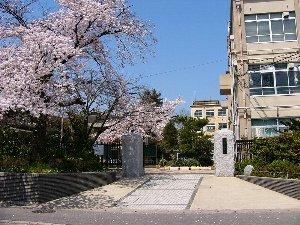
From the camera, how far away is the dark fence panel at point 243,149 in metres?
21.6

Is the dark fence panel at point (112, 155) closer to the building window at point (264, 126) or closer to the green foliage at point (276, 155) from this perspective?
the green foliage at point (276, 155)

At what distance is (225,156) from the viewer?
20.6 m

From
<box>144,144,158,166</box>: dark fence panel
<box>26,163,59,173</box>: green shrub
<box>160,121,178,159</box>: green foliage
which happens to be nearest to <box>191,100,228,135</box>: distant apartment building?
<box>160,121,178,159</box>: green foliage

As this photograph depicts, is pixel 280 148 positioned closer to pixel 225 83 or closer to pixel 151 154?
pixel 225 83

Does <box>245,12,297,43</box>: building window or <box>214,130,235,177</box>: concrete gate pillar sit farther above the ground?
<box>245,12,297,43</box>: building window

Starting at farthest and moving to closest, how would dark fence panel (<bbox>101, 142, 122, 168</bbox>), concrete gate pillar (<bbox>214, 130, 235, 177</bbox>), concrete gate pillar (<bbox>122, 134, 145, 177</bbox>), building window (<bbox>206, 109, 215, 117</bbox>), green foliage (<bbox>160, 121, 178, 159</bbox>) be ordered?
building window (<bbox>206, 109, 215, 117</bbox>)
green foliage (<bbox>160, 121, 178, 159</bbox>)
dark fence panel (<bbox>101, 142, 122, 168</bbox>)
concrete gate pillar (<bbox>214, 130, 235, 177</bbox>)
concrete gate pillar (<bbox>122, 134, 145, 177</bbox>)

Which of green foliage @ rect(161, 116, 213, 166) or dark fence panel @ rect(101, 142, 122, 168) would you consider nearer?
dark fence panel @ rect(101, 142, 122, 168)

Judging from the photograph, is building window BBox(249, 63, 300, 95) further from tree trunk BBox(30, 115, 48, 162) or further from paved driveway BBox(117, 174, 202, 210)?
tree trunk BBox(30, 115, 48, 162)

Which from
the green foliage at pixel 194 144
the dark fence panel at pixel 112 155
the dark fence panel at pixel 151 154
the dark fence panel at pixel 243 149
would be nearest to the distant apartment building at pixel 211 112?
the green foliage at pixel 194 144

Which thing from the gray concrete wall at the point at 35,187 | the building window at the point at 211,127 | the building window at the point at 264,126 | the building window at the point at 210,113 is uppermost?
the building window at the point at 210,113

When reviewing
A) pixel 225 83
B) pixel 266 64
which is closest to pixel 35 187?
pixel 266 64

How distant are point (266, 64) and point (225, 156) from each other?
30.4 feet

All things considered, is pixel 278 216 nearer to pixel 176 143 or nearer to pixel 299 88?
pixel 299 88

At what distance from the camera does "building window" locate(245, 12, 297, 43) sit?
2772 centimetres
